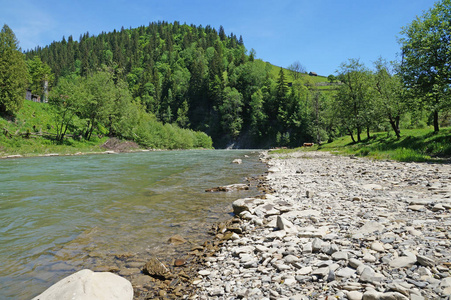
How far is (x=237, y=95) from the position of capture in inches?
5054

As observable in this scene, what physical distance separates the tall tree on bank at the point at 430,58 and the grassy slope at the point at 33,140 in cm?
4759

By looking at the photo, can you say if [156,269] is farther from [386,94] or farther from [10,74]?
[10,74]

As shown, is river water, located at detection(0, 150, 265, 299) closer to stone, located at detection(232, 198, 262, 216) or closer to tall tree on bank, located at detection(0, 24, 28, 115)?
stone, located at detection(232, 198, 262, 216)

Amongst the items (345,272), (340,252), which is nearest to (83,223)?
(340,252)

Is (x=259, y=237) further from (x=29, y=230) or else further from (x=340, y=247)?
(x=29, y=230)

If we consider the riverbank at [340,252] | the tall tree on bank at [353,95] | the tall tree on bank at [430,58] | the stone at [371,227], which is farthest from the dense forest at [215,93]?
the stone at [371,227]

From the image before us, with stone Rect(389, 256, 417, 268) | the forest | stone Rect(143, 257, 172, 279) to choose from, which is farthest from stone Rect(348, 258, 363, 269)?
the forest

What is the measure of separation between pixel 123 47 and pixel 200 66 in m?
87.3

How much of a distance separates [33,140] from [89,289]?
46.6 metres

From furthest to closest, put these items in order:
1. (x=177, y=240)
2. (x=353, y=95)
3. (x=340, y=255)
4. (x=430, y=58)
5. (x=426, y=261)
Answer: (x=353, y=95) < (x=430, y=58) < (x=177, y=240) < (x=340, y=255) < (x=426, y=261)

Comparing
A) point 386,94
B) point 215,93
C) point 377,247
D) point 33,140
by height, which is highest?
point 215,93

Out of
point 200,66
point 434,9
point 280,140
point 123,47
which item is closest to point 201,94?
point 200,66

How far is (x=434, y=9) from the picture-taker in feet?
72.2

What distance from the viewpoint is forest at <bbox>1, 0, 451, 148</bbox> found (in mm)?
22219
